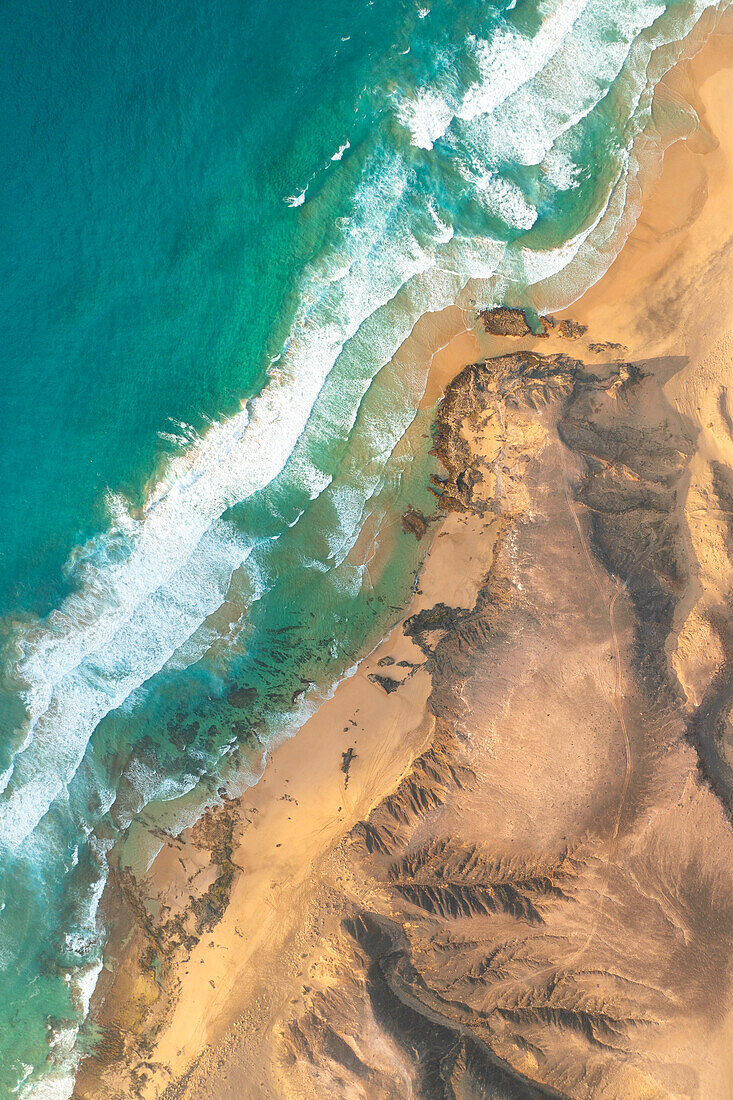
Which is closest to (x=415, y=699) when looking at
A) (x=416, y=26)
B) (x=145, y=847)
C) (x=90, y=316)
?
(x=145, y=847)

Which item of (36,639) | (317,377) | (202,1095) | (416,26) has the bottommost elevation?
(202,1095)

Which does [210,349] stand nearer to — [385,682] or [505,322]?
[505,322]

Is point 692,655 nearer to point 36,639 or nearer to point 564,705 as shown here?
point 564,705

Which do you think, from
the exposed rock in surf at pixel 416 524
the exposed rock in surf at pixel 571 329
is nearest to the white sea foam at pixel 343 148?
the exposed rock in surf at pixel 571 329

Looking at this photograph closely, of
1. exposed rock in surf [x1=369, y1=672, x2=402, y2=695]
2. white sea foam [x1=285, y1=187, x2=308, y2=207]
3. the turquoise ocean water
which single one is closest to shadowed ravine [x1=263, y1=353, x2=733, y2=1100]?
exposed rock in surf [x1=369, y1=672, x2=402, y2=695]

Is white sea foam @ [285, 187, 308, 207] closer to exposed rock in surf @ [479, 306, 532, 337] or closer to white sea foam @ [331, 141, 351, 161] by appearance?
Answer: white sea foam @ [331, 141, 351, 161]

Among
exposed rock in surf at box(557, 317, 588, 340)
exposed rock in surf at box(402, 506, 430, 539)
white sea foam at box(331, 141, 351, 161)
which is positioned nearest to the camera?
white sea foam at box(331, 141, 351, 161)

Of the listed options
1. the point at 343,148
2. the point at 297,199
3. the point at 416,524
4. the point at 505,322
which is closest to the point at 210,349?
the point at 297,199
